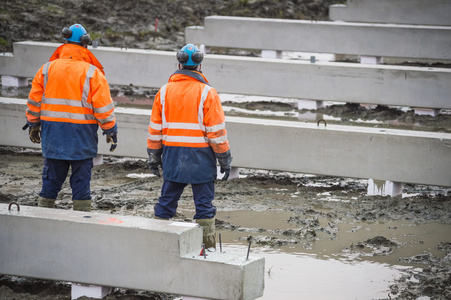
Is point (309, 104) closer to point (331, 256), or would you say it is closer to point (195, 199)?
point (331, 256)

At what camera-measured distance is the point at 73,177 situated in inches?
285

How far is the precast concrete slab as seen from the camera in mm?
5762

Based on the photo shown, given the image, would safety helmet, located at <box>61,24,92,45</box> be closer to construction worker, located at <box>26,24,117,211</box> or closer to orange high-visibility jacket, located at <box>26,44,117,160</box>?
construction worker, located at <box>26,24,117,211</box>

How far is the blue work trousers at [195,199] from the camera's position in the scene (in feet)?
21.9

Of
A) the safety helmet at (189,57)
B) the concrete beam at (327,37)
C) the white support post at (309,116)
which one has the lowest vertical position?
the white support post at (309,116)

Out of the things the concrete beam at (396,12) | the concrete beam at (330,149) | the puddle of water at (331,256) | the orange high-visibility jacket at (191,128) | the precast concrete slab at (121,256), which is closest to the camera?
the precast concrete slab at (121,256)

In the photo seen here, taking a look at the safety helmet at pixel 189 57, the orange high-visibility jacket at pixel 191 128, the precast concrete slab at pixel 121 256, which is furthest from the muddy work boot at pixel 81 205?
the safety helmet at pixel 189 57

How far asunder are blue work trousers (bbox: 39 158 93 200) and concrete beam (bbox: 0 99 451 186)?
10.4 ft

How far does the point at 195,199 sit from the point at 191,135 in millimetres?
553

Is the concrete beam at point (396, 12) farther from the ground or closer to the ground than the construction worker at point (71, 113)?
farther from the ground

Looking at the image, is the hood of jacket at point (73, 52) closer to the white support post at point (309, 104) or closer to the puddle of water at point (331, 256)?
the puddle of water at point (331, 256)

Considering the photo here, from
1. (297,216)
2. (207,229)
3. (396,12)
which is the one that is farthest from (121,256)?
(396,12)

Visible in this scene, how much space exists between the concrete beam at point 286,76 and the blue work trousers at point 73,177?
7458 mm

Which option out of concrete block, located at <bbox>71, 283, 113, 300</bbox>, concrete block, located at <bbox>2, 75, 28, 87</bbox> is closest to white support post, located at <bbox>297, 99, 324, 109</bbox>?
concrete block, located at <bbox>2, 75, 28, 87</bbox>
